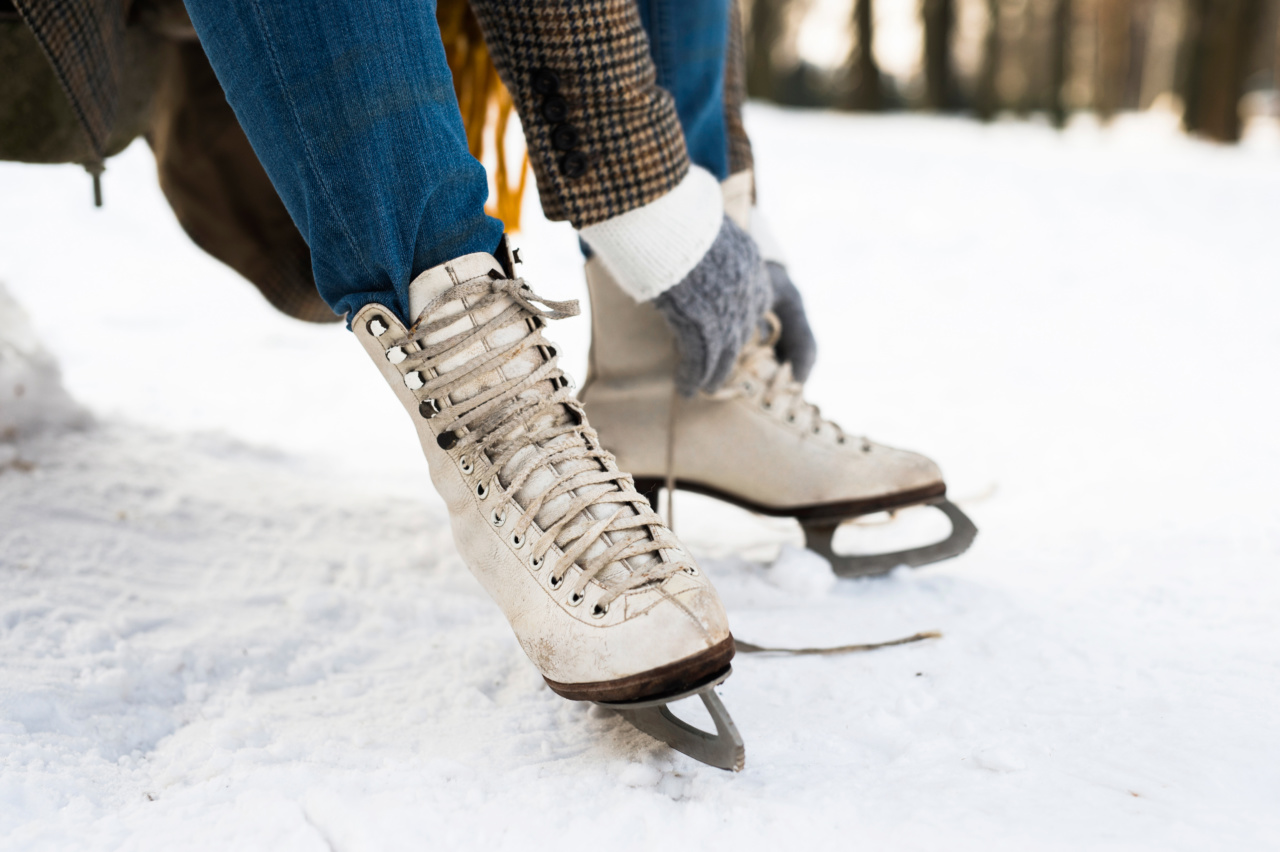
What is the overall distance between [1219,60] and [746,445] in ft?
20.0

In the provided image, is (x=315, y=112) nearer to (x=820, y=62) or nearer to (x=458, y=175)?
(x=458, y=175)

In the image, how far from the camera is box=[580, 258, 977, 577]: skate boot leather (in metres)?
1.00

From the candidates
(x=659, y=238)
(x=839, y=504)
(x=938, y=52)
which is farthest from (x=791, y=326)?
(x=938, y=52)

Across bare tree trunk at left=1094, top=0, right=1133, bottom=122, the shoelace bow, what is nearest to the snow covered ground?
the shoelace bow

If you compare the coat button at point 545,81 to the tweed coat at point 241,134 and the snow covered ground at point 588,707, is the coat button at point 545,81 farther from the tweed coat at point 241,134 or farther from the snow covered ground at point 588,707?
the snow covered ground at point 588,707

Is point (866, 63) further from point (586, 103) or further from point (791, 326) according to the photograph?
point (586, 103)

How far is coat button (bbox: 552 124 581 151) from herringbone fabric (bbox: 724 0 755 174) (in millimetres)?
328

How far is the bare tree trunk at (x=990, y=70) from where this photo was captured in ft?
21.7

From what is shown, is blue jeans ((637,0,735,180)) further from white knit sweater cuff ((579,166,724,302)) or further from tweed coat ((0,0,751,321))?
white knit sweater cuff ((579,166,724,302))

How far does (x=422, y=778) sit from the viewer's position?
61 cm

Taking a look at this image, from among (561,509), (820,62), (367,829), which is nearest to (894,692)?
(561,509)

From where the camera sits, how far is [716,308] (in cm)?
87

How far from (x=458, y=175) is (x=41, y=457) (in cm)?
92

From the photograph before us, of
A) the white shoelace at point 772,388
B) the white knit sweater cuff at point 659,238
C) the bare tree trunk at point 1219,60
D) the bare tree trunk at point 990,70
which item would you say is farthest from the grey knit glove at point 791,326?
the bare tree trunk at point 990,70
